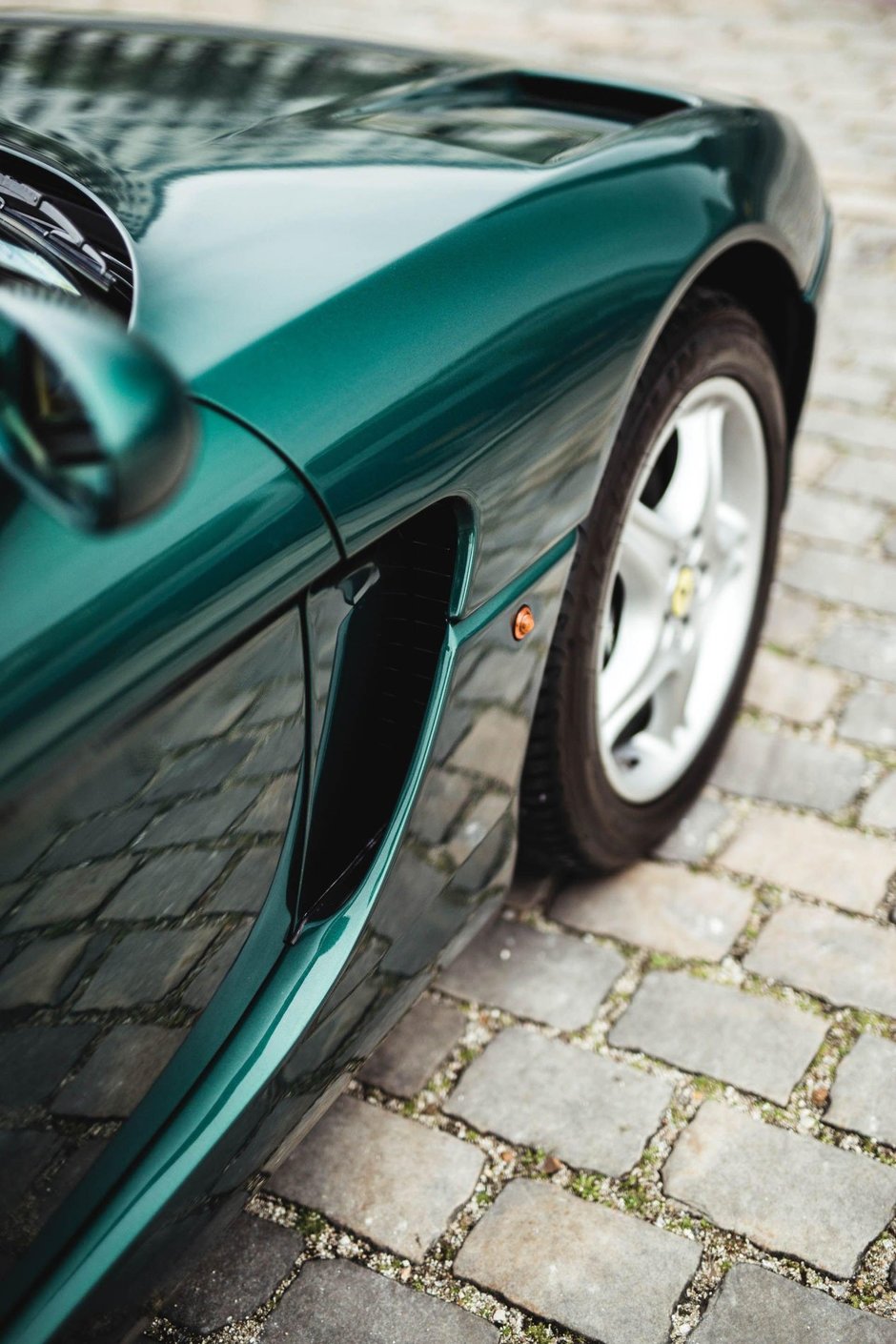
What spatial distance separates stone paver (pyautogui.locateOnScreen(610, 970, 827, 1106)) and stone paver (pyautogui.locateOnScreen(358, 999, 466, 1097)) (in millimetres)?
241

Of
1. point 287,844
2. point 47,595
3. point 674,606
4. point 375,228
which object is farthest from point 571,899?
point 47,595

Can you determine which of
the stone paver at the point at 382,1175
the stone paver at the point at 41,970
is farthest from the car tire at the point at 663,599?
the stone paver at the point at 41,970

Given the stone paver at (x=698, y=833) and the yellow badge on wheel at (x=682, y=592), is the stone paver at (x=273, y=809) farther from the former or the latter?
the stone paver at (x=698, y=833)

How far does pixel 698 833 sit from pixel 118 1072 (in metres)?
1.32

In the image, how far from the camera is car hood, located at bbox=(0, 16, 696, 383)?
1192mm

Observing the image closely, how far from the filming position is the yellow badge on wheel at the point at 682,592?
6.72ft

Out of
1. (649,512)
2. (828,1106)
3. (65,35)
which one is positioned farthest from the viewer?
(65,35)

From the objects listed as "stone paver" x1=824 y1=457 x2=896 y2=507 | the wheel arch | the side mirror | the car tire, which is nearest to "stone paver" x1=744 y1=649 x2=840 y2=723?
the car tire

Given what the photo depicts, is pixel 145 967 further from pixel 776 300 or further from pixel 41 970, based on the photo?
pixel 776 300

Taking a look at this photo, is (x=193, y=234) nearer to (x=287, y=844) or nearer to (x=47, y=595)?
(x=47, y=595)

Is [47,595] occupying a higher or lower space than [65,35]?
lower

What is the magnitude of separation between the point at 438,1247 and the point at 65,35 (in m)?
1.89

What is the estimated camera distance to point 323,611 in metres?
1.16

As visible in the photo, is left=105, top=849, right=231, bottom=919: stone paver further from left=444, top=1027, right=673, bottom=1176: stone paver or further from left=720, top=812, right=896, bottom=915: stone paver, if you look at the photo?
left=720, top=812, right=896, bottom=915: stone paver
